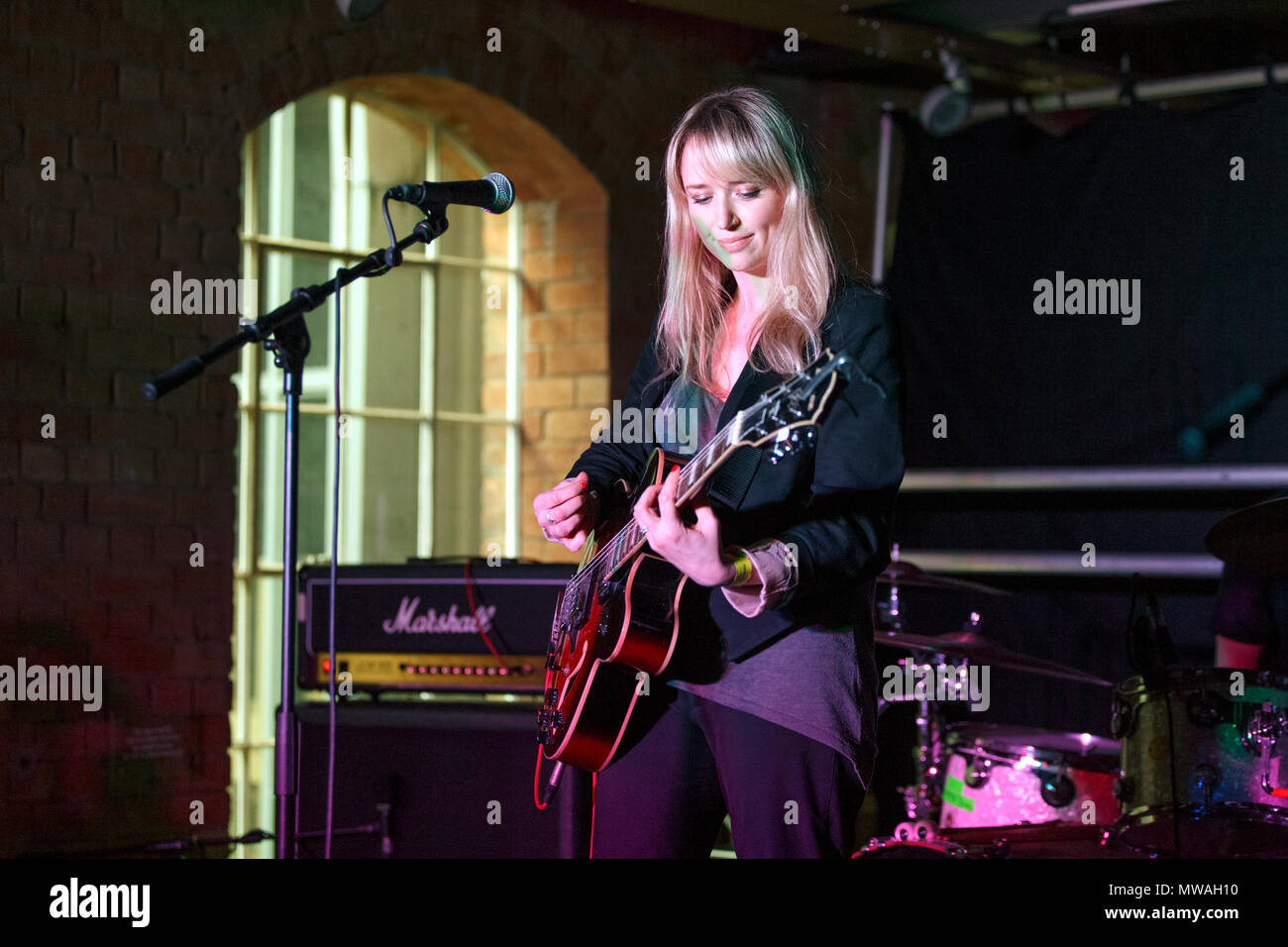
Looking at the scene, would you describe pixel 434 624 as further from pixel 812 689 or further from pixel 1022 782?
pixel 812 689

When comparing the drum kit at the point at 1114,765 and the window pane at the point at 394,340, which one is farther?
the window pane at the point at 394,340

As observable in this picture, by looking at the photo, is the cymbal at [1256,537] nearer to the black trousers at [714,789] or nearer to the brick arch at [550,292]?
the black trousers at [714,789]

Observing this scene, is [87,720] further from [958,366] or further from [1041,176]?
[1041,176]

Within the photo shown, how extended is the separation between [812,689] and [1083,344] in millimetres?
3710

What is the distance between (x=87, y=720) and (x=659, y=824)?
2.73 meters

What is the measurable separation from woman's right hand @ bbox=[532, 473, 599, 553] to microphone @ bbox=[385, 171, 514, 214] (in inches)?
23.8

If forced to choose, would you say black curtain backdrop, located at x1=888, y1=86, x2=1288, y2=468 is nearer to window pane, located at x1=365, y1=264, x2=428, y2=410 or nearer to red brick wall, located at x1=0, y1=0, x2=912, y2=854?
window pane, located at x1=365, y1=264, x2=428, y2=410

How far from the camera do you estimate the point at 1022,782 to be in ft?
13.0

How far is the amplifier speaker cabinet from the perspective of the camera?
3625mm

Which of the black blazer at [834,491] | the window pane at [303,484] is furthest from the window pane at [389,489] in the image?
the black blazer at [834,491]

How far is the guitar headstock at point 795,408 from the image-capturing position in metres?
1.69

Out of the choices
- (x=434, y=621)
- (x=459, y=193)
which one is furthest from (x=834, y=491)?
(x=434, y=621)

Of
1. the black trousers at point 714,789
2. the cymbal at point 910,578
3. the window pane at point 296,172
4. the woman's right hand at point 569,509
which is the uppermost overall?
the window pane at point 296,172

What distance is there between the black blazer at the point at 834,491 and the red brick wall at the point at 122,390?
2.77 meters
